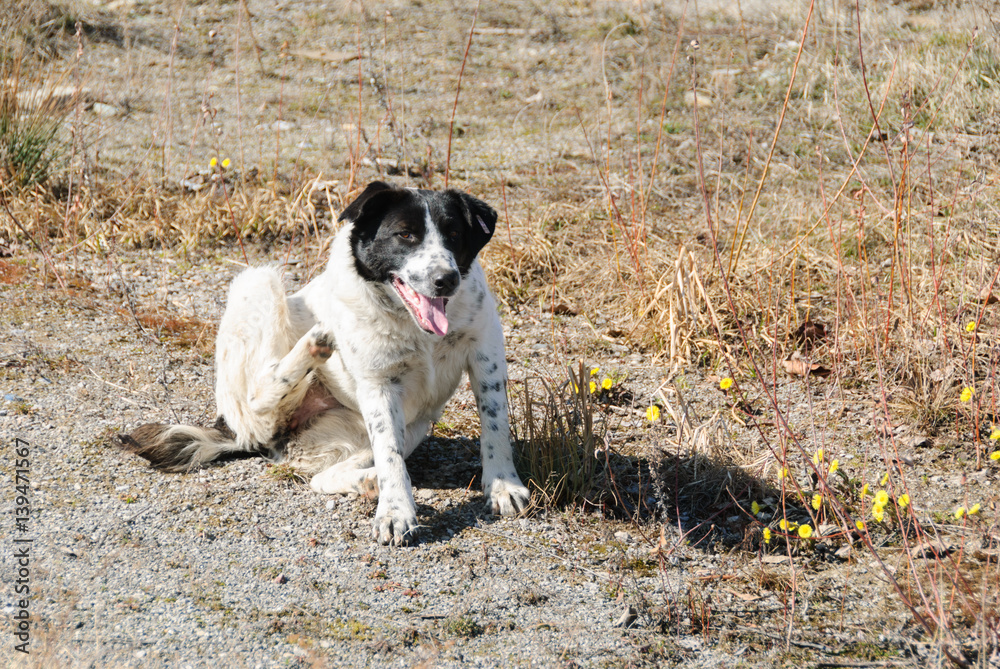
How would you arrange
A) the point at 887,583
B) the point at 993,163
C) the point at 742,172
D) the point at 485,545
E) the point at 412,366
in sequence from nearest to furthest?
1. the point at 887,583
2. the point at 485,545
3. the point at 412,366
4. the point at 993,163
5. the point at 742,172

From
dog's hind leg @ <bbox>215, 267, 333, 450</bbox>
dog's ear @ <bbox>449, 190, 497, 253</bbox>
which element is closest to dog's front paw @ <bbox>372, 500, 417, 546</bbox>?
dog's hind leg @ <bbox>215, 267, 333, 450</bbox>

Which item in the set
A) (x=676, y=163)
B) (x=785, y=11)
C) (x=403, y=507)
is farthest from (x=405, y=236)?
(x=785, y=11)

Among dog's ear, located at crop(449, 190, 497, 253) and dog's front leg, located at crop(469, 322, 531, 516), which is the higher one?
dog's ear, located at crop(449, 190, 497, 253)

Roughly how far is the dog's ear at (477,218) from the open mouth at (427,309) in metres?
0.31

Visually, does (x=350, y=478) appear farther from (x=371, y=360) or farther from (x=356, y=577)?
(x=356, y=577)

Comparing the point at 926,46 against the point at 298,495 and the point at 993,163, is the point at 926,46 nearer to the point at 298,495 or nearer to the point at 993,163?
the point at 993,163

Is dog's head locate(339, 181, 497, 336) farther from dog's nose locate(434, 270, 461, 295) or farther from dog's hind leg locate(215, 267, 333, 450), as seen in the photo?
dog's hind leg locate(215, 267, 333, 450)

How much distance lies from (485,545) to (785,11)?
8013 millimetres

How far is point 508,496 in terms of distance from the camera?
3.53 metres

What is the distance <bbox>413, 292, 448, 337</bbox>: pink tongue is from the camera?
11.3 feet

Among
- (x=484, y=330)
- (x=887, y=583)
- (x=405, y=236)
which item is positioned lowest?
(x=887, y=583)

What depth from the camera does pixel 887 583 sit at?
3051 millimetres

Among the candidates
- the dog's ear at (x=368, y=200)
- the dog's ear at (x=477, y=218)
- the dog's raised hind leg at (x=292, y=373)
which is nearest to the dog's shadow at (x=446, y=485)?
the dog's raised hind leg at (x=292, y=373)

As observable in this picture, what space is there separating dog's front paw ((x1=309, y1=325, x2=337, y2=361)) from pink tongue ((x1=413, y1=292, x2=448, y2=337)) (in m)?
0.48
